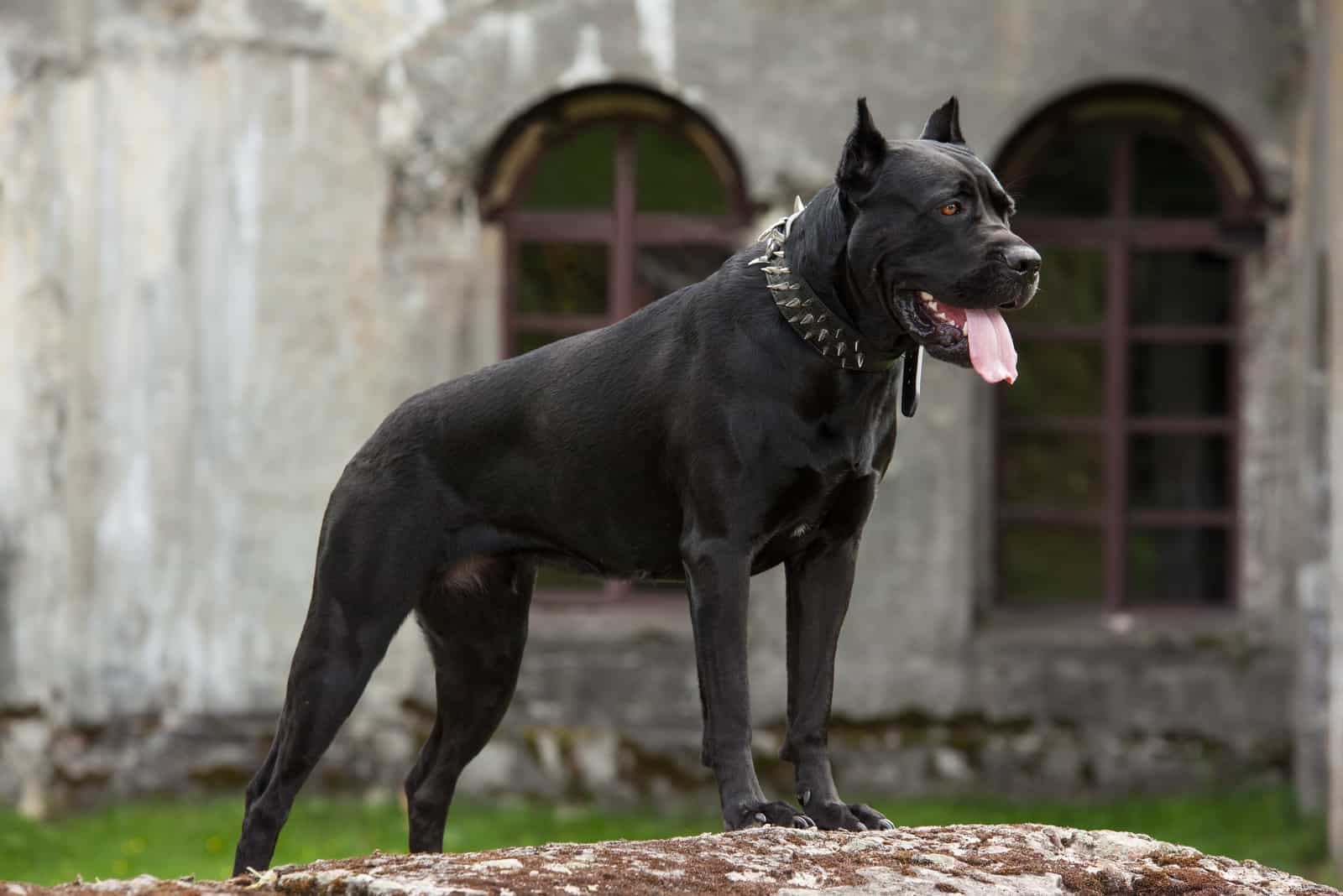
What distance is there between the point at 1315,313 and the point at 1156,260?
1.09 metres

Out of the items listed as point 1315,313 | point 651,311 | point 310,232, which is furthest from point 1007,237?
point 310,232

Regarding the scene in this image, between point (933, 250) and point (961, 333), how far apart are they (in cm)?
18

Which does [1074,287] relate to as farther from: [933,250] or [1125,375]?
[933,250]

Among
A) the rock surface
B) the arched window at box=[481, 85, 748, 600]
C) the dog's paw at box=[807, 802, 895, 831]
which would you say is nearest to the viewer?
the rock surface

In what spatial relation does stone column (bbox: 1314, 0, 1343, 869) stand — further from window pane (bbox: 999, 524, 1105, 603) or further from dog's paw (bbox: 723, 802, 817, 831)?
dog's paw (bbox: 723, 802, 817, 831)

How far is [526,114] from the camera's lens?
10.2 meters

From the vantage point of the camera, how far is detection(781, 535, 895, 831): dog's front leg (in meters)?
4.37

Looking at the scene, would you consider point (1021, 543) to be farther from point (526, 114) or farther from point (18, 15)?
point (18, 15)

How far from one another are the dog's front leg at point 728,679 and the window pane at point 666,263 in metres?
6.30

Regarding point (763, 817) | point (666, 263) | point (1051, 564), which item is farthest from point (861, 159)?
point (1051, 564)

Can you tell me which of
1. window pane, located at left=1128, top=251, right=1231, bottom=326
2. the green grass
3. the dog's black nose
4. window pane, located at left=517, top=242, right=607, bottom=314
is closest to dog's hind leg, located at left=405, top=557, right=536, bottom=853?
the dog's black nose

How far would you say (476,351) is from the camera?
10.3 metres

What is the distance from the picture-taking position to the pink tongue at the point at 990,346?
3.99 metres

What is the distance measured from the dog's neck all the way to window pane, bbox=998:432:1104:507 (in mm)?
6369
